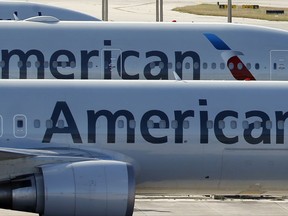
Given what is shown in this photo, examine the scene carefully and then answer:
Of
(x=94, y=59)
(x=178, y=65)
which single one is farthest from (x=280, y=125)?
(x=94, y=59)

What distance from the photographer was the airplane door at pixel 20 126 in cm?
2714

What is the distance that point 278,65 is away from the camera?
42.1m

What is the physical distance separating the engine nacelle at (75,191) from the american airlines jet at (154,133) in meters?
0.13

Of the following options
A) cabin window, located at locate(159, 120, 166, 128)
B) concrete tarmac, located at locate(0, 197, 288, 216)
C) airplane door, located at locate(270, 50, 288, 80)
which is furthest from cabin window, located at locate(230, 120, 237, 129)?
airplane door, located at locate(270, 50, 288, 80)

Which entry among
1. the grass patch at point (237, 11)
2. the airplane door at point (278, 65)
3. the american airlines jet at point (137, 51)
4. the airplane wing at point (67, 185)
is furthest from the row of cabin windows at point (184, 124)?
the grass patch at point (237, 11)

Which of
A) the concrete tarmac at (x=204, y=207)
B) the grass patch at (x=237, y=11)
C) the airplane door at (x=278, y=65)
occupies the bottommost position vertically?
the concrete tarmac at (x=204, y=207)

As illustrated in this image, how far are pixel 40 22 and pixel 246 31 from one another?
302 inches

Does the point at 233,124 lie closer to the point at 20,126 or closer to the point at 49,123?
the point at 49,123

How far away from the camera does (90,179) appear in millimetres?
26031

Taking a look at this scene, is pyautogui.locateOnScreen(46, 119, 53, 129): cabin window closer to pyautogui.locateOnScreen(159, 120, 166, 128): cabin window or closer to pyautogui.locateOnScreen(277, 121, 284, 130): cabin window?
pyautogui.locateOnScreen(159, 120, 166, 128): cabin window

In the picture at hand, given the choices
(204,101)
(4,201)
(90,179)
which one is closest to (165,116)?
(204,101)

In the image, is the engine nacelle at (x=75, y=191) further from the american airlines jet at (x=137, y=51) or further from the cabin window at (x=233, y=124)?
the american airlines jet at (x=137, y=51)

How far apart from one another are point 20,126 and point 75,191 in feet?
8.05

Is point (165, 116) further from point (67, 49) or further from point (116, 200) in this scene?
point (67, 49)
